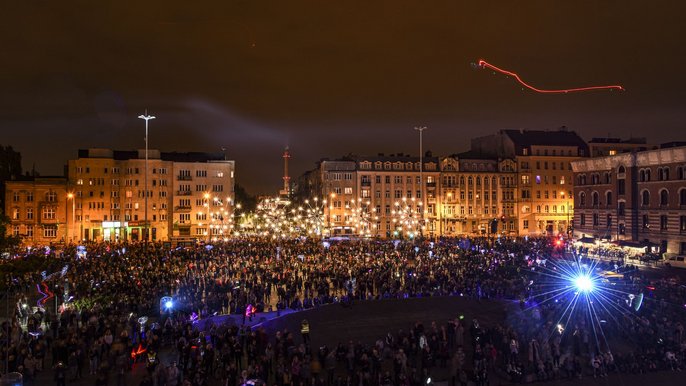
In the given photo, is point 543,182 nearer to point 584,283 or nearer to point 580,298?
point 584,283

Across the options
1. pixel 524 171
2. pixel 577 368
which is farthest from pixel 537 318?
pixel 524 171

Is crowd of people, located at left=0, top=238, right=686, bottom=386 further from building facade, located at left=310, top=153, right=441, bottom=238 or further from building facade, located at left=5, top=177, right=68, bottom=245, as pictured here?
building facade, located at left=310, top=153, right=441, bottom=238

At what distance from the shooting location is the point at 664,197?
5088 centimetres

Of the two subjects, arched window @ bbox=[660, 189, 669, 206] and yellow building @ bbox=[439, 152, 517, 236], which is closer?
arched window @ bbox=[660, 189, 669, 206]

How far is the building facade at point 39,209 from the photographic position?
68938mm

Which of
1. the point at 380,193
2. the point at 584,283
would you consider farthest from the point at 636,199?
the point at 380,193

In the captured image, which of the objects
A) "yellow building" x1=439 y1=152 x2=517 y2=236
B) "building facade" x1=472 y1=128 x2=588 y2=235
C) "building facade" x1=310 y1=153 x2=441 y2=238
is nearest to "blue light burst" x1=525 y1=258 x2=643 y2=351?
"building facade" x1=310 y1=153 x2=441 y2=238

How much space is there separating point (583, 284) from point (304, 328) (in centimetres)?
1837

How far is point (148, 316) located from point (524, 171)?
69.8 metres

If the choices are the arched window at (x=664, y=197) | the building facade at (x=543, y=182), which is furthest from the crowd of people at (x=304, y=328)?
the building facade at (x=543, y=182)

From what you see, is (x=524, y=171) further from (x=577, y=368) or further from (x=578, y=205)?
(x=577, y=368)

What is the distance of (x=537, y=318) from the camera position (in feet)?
81.3

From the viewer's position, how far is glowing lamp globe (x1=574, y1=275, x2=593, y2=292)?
102ft

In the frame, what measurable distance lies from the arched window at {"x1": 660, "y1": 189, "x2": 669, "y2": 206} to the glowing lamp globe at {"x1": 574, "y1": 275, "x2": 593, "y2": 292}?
2336 cm
